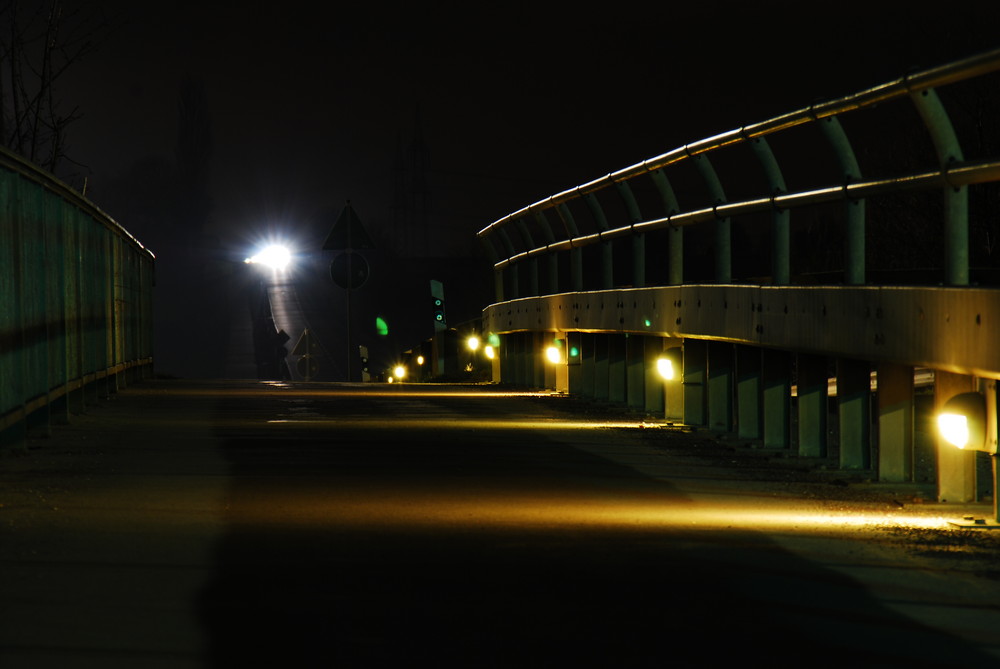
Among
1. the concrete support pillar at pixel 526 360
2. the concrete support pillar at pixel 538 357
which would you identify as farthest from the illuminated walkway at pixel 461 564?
the concrete support pillar at pixel 526 360

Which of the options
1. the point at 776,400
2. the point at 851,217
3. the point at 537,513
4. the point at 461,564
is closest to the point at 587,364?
the point at 776,400

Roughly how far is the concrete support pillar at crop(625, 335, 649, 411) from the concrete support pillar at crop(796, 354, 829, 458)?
526 centimetres

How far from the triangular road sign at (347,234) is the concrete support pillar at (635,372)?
580 inches

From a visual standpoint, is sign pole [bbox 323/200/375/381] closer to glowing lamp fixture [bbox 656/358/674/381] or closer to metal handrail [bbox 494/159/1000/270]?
metal handrail [bbox 494/159/1000/270]

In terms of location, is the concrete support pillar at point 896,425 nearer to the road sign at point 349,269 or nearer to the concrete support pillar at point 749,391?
the concrete support pillar at point 749,391

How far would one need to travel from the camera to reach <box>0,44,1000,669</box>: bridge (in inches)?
210

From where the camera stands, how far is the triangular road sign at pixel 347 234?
32.1m

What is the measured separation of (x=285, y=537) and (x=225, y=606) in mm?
1555

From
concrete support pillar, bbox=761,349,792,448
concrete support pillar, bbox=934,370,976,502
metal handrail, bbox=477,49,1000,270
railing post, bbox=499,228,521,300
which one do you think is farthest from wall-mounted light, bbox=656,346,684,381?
railing post, bbox=499,228,521,300

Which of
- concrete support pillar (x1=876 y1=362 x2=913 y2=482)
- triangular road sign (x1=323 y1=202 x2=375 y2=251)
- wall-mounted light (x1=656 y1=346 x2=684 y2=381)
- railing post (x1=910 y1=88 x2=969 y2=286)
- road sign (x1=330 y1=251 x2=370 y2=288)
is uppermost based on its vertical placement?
triangular road sign (x1=323 y1=202 x2=375 y2=251)

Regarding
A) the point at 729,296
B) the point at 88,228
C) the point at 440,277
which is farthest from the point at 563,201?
the point at 440,277

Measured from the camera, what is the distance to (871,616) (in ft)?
18.5

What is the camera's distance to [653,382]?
16578mm

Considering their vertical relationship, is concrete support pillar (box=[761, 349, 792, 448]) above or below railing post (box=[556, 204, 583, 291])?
below
